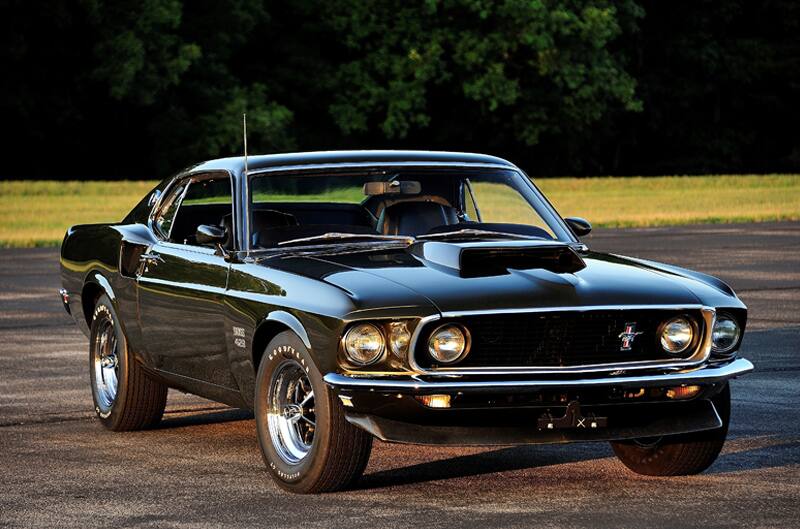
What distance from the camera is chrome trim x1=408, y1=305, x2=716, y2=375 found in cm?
703

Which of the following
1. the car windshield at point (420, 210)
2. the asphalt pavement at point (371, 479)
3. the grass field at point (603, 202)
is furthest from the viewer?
the grass field at point (603, 202)

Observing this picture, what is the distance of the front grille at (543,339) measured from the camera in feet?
23.3

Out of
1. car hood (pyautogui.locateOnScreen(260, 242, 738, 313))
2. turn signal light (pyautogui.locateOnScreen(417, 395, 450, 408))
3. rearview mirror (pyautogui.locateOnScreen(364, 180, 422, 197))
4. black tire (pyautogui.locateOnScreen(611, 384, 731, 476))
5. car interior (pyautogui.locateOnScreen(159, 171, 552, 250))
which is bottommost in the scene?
black tire (pyautogui.locateOnScreen(611, 384, 731, 476))

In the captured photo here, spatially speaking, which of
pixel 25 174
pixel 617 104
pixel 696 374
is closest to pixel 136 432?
pixel 696 374

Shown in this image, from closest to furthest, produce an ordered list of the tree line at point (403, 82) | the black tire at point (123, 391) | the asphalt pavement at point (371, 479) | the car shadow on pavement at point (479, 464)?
the asphalt pavement at point (371, 479) < the car shadow on pavement at point (479, 464) < the black tire at point (123, 391) < the tree line at point (403, 82)

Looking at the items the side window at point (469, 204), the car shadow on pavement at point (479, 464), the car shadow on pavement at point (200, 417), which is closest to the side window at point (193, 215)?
the car shadow on pavement at point (200, 417)

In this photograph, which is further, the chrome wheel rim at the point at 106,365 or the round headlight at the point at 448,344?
the chrome wheel rim at the point at 106,365

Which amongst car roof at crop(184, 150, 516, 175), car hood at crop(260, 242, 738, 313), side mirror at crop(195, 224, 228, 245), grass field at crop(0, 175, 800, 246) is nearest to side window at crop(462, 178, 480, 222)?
car roof at crop(184, 150, 516, 175)

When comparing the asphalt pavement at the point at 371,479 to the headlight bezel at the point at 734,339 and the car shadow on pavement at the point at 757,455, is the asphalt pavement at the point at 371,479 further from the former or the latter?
the headlight bezel at the point at 734,339

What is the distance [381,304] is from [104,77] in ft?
150

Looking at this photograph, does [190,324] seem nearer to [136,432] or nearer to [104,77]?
[136,432]

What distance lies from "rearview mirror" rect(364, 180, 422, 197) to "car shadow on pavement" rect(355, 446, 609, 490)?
1363 mm

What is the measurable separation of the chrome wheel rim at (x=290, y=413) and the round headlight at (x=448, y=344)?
27.4 inches

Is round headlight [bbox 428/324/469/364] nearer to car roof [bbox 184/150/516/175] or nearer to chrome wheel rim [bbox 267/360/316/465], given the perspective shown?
chrome wheel rim [bbox 267/360/316/465]
